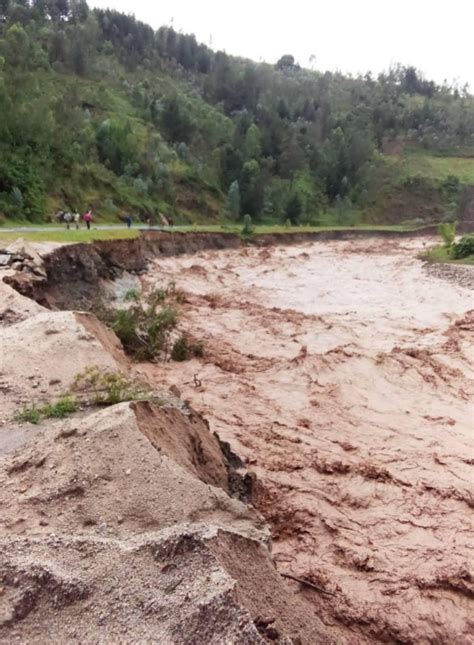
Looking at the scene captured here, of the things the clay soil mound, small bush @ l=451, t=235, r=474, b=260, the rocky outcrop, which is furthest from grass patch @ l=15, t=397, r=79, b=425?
small bush @ l=451, t=235, r=474, b=260

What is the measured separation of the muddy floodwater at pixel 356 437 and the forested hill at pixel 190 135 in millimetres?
20526

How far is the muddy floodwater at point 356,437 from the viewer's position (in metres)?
6.11

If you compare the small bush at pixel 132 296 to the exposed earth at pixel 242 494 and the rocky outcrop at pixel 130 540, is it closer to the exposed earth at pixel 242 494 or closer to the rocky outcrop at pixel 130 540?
the exposed earth at pixel 242 494

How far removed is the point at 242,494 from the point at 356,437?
3.86m

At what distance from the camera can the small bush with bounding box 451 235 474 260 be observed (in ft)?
112

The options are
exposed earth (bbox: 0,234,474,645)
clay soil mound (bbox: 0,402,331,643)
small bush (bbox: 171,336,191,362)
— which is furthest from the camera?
small bush (bbox: 171,336,191,362)

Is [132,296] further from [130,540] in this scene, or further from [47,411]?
[130,540]

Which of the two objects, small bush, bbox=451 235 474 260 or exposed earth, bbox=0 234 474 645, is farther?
small bush, bbox=451 235 474 260

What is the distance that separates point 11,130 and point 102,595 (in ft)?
123

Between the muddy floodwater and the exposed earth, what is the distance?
0.03 meters

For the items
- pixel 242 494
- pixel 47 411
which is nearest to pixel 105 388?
pixel 47 411

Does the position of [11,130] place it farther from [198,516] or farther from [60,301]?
[198,516]

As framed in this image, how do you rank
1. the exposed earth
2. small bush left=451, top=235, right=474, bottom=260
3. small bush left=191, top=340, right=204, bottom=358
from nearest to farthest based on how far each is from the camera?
the exposed earth
small bush left=191, top=340, right=204, bottom=358
small bush left=451, top=235, right=474, bottom=260

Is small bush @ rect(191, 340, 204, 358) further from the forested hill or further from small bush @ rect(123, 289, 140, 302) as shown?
the forested hill
